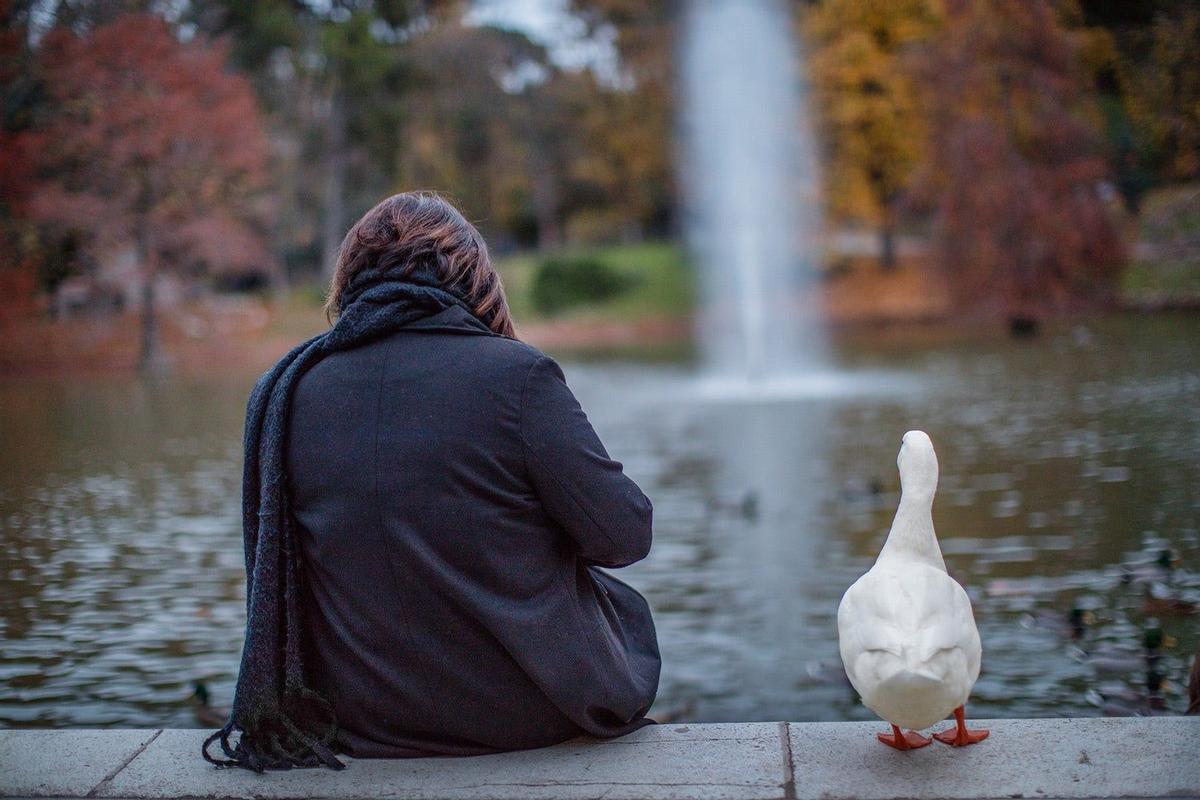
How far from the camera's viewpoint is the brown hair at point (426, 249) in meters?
2.51

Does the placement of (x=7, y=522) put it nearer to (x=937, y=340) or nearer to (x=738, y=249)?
(x=937, y=340)

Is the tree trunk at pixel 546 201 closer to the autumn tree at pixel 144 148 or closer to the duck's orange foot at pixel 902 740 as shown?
the autumn tree at pixel 144 148

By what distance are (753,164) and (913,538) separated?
2701 cm

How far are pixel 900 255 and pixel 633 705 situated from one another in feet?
105

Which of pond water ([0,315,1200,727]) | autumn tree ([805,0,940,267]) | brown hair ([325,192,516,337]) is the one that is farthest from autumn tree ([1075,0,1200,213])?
autumn tree ([805,0,940,267])

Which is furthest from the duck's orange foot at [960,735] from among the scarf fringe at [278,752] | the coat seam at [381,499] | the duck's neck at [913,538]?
the scarf fringe at [278,752]

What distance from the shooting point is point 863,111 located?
30.7m

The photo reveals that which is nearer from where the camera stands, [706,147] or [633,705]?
[633,705]

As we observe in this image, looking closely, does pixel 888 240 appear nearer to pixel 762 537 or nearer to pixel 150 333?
pixel 150 333

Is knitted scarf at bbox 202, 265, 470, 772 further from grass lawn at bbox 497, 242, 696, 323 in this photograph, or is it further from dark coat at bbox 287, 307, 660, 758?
grass lawn at bbox 497, 242, 696, 323

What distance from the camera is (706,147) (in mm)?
31125

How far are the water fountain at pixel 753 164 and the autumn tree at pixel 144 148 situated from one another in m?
11.4

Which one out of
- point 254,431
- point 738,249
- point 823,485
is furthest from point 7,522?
point 738,249

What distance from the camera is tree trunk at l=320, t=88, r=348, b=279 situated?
32.4 metres
